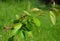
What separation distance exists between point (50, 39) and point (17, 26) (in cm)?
498

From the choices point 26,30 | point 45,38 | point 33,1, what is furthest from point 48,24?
point 26,30

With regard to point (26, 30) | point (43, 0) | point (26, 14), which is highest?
point (26, 14)

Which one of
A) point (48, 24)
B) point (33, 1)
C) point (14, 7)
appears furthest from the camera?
point (33, 1)

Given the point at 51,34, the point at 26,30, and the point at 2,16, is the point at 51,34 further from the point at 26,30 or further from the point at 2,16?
the point at 26,30

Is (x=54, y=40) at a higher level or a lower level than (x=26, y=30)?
lower

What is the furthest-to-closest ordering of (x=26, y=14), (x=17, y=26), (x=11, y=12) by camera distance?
(x=11, y=12) → (x=26, y=14) → (x=17, y=26)

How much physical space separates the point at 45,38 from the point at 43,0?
852 centimetres

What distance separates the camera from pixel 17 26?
163 cm

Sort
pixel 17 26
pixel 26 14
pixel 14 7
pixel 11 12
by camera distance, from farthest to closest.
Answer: pixel 14 7 < pixel 11 12 < pixel 26 14 < pixel 17 26

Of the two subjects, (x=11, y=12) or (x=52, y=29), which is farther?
(x=11, y=12)

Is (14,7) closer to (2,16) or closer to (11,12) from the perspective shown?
(11,12)

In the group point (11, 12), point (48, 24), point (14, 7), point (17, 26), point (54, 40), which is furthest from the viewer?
point (14, 7)

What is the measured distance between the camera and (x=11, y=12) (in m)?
10.7

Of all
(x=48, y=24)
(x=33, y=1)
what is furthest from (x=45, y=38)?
(x=33, y=1)
